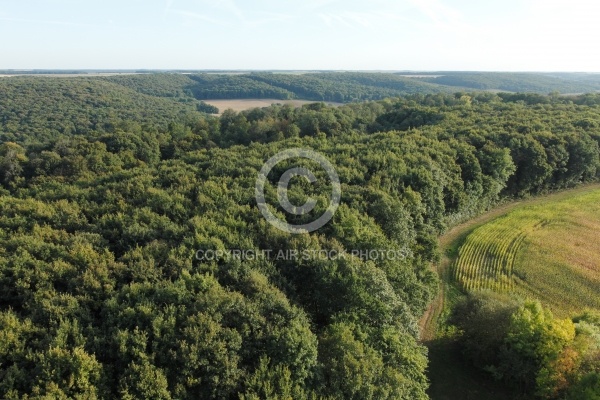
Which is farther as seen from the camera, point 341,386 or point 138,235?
point 138,235

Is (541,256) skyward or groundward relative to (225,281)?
groundward

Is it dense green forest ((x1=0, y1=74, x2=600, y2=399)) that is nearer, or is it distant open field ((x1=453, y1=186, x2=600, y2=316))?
dense green forest ((x1=0, y1=74, x2=600, y2=399))

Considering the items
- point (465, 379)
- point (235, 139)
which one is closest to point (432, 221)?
point (465, 379)

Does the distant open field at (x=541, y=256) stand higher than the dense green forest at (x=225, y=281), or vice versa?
the dense green forest at (x=225, y=281)

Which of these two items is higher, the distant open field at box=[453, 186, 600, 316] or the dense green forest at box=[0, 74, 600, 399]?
the dense green forest at box=[0, 74, 600, 399]

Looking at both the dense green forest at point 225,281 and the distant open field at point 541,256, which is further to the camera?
the distant open field at point 541,256

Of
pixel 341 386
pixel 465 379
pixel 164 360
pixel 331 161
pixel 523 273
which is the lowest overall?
pixel 465 379

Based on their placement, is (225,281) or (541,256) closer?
(225,281)

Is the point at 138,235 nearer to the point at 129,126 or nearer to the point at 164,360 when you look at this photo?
the point at 164,360
